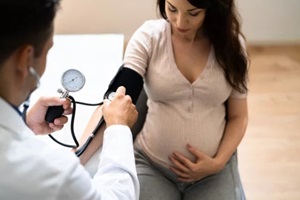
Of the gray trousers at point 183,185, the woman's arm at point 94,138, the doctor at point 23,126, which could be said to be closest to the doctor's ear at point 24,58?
the doctor at point 23,126

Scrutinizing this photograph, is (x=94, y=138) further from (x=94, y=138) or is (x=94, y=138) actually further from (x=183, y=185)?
(x=183, y=185)

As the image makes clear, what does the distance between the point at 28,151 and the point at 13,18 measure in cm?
26

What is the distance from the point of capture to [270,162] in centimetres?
217

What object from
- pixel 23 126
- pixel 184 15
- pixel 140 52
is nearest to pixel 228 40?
pixel 184 15

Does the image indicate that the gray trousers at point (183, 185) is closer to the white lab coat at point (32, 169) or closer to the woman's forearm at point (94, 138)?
the woman's forearm at point (94, 138)

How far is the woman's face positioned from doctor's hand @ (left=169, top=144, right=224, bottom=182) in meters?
0.41

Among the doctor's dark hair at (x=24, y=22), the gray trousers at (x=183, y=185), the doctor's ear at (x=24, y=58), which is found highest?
the doctor's dark hair at (x=24, y=22)

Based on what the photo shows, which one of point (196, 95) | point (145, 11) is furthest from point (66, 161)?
point (145, 11)

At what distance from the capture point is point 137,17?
273cm

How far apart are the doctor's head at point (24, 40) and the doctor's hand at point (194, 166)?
0.69m

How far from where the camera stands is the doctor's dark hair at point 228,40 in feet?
4.43

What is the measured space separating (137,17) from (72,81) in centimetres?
159

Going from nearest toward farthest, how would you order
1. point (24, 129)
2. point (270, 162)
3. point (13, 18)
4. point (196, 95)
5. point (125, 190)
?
point (13, 18)
point (24, 129)
point (125, 190)
point (196, 95)
point (270, 162)

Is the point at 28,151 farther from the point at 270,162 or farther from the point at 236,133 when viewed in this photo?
the point at 270,162
